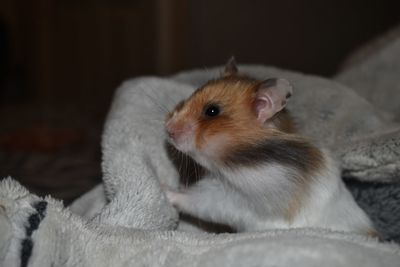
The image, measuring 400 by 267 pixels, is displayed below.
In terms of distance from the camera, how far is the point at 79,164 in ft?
9.05

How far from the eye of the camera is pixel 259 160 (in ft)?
4.62

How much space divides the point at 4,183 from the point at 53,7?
5.98 m

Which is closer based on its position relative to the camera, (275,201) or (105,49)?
(275,201)

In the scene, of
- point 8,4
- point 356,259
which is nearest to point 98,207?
point 356,259

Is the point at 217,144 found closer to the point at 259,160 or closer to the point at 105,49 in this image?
the point at 259,160

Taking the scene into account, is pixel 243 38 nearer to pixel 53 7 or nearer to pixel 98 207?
pixel 53 7

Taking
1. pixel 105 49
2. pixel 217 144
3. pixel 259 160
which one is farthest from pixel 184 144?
pixel 105 49

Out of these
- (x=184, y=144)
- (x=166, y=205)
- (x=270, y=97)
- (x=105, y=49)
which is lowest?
(x=105, y=49)

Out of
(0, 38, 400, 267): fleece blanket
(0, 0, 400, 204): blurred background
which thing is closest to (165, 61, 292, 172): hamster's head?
(0, 38, 400, 267): fleece blanket

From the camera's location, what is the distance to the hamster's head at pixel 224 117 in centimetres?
143

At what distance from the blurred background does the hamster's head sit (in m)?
1.04

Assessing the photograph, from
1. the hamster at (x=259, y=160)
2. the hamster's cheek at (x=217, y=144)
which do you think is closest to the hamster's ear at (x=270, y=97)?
the hamster at (x=259, y=160)

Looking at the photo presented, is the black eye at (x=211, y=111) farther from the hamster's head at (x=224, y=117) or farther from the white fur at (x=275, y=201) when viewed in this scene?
the white fur at (x=275, y=201)

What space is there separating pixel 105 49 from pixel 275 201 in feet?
17.8
